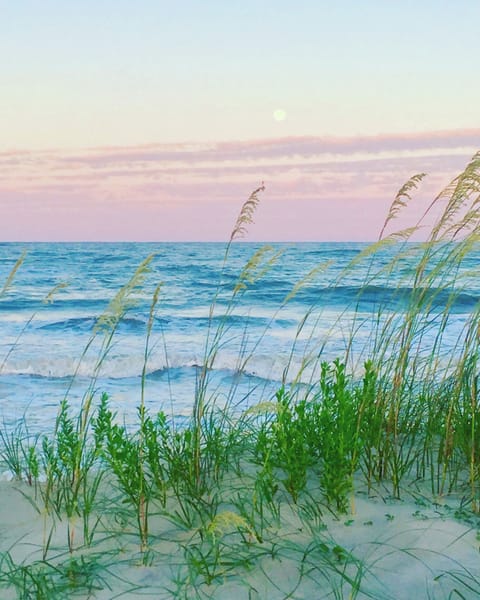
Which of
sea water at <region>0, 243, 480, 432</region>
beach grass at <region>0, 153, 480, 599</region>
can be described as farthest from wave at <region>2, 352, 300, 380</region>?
beach grass at <region>0, 153, 480, 599</region>

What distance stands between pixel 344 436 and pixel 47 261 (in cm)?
3861

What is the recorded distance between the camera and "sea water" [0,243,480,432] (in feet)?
18.6

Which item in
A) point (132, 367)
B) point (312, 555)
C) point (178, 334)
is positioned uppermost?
point (312, 555)

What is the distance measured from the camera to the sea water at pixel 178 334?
5675 mm

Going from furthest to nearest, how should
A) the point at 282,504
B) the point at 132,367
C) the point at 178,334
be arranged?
the point at 178,334 < the point at 132,367 < the point at 282,504

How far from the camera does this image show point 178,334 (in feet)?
54.0

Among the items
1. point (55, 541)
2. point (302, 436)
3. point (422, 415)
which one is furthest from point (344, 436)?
point (55, 541)

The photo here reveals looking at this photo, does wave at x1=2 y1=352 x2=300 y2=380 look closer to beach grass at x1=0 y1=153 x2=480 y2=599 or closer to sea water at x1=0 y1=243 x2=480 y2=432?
sea water at x1=0 y1=243 x2=480 y2=432

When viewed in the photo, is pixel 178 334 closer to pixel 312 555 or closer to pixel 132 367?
pixel 132 367

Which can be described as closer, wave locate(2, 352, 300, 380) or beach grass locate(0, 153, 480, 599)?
beach grass locate(0, 153, 480, 599)

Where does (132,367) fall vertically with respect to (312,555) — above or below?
below

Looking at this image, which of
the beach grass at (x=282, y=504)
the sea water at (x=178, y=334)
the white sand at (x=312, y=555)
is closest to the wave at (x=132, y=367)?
the sea water at (x=178, y=334)

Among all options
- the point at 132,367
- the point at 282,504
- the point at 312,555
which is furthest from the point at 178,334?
the point at 312,555

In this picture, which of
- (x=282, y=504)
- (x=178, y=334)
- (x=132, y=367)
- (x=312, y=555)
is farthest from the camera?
(x=178, y=334)
